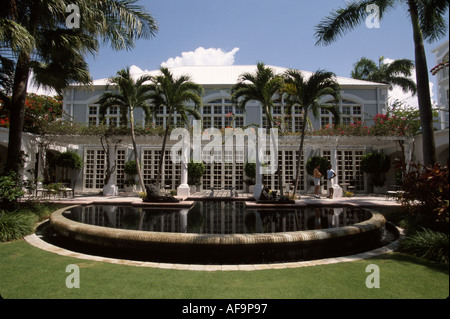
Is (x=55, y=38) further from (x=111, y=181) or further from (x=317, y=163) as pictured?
(x=317, y=163)

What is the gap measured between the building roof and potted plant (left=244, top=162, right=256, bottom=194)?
664 centimetres

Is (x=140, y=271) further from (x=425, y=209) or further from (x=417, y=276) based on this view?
(x=425, y=209)

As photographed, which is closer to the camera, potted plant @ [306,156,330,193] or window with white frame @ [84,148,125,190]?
potted plant @ [306,156,330,193]

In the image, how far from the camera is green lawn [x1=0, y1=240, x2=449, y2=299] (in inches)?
128

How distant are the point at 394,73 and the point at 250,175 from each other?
19195 millimetres

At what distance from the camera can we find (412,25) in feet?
26.9

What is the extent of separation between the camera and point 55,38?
8.03 m

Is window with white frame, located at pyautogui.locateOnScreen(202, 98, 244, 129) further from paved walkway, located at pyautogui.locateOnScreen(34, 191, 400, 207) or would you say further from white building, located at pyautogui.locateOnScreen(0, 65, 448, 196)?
paved walkway, located at pyautogui.locateOnScreen(34, 191, 400, 207)

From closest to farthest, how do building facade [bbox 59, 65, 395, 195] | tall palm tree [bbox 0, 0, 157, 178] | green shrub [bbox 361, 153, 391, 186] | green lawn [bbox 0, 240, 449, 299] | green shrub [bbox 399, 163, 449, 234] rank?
green lawn [bbox 0, 240, 449, 299] → green shrub [bbox 399, 163, 449, 234] → tall palm tree [bbox 0, 0, 157, 178] → green shrub [bbox 361, 153, 391, 186] → building facade [bbox 59, 65, 395, 195]

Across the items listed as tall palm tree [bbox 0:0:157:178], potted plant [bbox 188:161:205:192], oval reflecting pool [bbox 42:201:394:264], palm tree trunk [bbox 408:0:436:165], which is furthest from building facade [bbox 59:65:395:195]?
oval reflecting pool [bbox 42:201:394:264]
